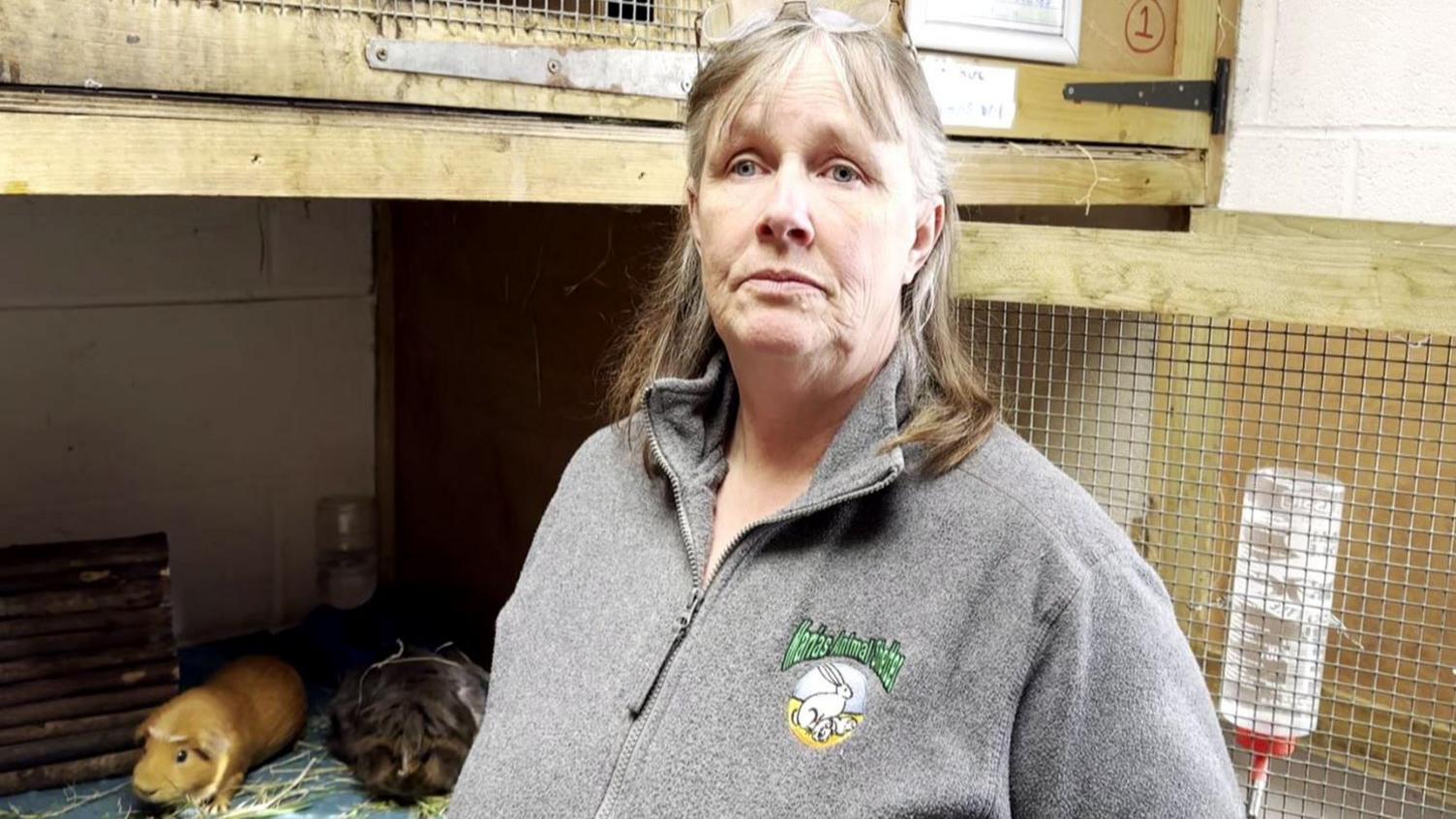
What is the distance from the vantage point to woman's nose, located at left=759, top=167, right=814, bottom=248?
0.92 meters

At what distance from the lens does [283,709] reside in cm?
170

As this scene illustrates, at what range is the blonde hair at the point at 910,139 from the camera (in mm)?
938

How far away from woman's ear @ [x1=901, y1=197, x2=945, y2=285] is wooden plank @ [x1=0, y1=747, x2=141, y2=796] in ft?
3.75

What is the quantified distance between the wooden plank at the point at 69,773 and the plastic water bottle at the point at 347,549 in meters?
0.60

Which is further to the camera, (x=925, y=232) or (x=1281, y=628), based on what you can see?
(x=1281, y=628)

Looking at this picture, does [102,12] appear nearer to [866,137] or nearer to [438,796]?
[866,137]

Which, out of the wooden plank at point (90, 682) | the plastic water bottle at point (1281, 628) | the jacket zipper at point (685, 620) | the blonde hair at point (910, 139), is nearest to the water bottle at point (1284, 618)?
the plastic water bottle at point (1281, 628)

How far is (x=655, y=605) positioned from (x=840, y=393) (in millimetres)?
205

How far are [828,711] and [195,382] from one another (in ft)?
4.86

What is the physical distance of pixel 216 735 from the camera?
5.10 ft

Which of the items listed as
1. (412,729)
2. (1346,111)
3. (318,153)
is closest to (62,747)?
(412,729)

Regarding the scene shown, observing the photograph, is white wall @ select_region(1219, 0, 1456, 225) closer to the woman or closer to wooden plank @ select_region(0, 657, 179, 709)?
the woman

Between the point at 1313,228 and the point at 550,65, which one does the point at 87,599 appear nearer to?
the point at 550,65

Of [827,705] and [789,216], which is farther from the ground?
[789,216]
